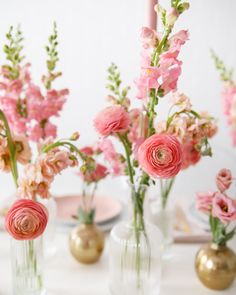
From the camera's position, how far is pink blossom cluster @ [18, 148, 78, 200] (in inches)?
32.8

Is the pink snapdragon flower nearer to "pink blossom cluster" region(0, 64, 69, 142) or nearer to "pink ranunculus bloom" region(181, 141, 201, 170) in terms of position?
"pink ranunculus bloom" region(181, 141, 201, 170)

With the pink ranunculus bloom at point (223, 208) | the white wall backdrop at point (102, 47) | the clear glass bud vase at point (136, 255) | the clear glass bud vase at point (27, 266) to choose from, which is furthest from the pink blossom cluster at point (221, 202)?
the white wall backdrop at point (102, 47)

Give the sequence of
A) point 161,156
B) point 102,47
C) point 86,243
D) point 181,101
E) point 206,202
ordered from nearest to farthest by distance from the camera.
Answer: point 161,156 < point 181,101 < point 206,202 < point 86,243 < point 102,47

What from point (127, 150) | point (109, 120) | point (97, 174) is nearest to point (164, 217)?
point (97, 174)

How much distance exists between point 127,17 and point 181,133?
917mm

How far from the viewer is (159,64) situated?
0.81 metres

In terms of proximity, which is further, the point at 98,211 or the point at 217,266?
the point at 98,211

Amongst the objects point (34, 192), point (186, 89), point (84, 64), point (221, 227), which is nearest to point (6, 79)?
point (34, 192)

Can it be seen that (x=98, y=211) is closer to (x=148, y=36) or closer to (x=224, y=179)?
(x=224, y=179)

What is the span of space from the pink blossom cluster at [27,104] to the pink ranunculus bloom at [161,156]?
0.34 metres

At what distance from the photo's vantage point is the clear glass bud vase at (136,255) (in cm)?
95

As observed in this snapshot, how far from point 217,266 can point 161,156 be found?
38cm

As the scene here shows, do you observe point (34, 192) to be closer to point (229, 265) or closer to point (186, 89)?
point (229, 265)

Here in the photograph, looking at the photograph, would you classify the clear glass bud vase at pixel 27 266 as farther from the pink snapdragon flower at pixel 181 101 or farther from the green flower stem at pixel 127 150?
the pink snapdragon flower at pixel 181 101
